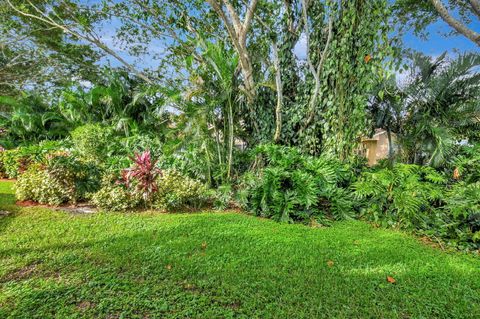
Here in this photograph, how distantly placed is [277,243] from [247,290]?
1118 mm

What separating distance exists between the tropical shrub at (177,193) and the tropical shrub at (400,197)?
113 inches

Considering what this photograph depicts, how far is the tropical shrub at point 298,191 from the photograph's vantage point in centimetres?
432

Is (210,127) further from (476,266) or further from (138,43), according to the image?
(138,43)

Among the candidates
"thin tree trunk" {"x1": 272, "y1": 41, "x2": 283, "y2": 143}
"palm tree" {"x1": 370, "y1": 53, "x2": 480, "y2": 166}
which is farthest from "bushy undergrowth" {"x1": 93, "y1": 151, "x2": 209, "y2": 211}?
"palm tree" {"x1": 370, "y1": 53, "x2": 480, "y2": 166}

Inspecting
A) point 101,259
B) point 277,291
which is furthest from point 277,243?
point 101,259

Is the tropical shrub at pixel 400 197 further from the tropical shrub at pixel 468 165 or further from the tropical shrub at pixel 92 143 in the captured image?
the tropical shrub at pixel 92 143

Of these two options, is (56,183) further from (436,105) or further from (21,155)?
(436,105)

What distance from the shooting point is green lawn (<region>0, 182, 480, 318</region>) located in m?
2.05

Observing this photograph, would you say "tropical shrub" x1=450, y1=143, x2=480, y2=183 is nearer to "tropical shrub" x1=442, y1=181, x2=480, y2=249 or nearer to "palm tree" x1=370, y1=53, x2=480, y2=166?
"palm tree" x1=370, y1=53, x2=480, y2=166

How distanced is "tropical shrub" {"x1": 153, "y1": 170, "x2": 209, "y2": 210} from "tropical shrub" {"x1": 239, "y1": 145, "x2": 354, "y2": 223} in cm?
84

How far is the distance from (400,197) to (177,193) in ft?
12.2

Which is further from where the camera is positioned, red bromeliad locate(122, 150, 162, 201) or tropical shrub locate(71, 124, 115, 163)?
tropical shrub locate(71, 124, 115, 163)

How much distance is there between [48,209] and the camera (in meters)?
4.39

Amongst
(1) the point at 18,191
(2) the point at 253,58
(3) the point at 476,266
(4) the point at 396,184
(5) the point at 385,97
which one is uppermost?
(2) the point at 253,58
